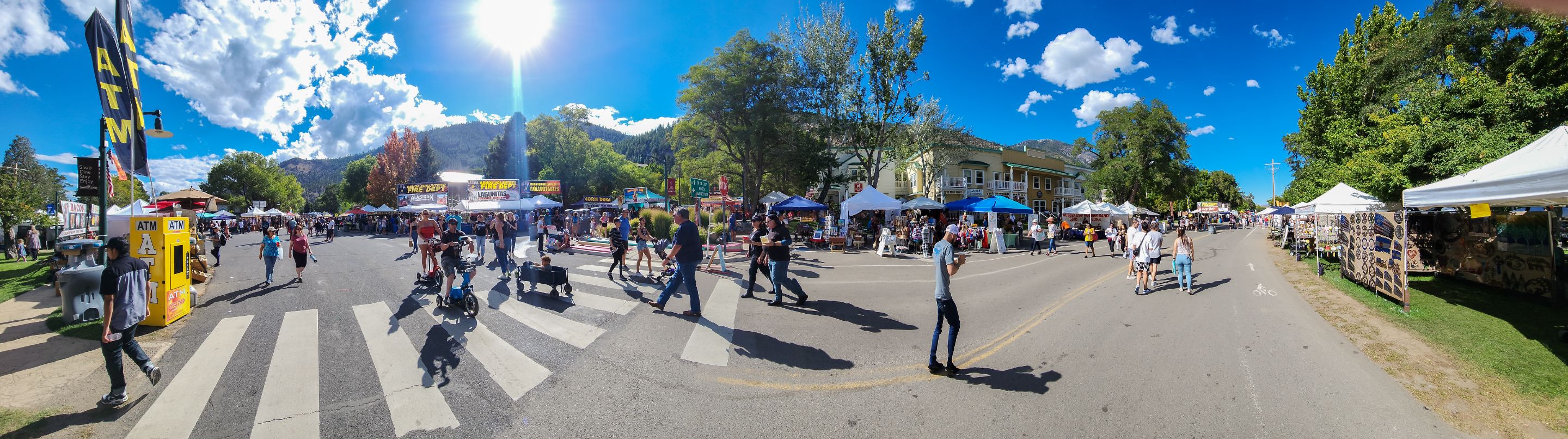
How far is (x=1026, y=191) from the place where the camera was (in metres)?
45.3

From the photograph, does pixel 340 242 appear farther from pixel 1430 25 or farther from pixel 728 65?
pixel 1430 25

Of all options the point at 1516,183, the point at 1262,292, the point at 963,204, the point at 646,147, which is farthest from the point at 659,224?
the point at 646,147

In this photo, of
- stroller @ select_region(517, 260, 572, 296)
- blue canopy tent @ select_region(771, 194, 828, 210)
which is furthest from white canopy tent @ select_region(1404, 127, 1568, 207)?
blue canopy tent @ select_region(771, 194, 828, 210)

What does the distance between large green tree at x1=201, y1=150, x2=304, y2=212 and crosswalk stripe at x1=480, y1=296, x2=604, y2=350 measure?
83.1m

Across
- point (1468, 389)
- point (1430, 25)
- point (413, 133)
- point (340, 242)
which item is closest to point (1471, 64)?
point (1430, 25)

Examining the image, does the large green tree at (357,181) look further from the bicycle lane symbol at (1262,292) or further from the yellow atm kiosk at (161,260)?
the bicycle lane symbol at (1262,292)

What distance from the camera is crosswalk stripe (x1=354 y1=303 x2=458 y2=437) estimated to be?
3828 millimetres

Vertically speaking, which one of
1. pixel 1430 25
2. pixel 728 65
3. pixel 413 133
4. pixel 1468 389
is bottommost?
pixel 1468 389

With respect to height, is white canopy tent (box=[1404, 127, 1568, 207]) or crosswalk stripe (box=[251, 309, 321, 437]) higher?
white canopy tent (box=[1404, 127, 1568, 207])

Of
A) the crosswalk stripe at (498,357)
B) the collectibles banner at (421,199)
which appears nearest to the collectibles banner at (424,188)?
the collectibles banner at (421,199)

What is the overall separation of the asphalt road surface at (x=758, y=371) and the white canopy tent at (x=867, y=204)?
954 cm

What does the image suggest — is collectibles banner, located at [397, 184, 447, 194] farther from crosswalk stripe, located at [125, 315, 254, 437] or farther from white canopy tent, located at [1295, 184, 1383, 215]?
white canopy tent, located at [1295, 184, 1383, 215]

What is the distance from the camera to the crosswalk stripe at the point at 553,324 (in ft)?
19.6

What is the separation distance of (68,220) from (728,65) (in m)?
30.5
